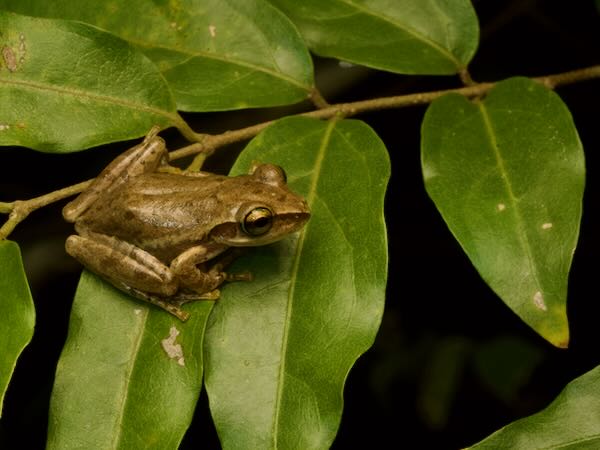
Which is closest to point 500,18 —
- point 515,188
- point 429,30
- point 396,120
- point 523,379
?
point 396,120

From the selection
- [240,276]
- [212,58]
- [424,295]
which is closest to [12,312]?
[240,276]

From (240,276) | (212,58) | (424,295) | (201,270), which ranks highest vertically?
(212,58)

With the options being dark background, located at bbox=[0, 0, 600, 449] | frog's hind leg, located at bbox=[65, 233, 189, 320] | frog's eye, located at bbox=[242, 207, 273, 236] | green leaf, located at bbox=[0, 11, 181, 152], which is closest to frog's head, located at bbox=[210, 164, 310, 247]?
frog's eye, located at bbox=[242, 207, 273, 236]

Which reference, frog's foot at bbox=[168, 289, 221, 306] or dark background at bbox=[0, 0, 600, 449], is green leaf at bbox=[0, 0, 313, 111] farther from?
dark background at bbox=[0, 0, 600, 449]

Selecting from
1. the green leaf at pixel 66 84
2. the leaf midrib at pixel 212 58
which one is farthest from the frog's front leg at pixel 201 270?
the leaf midrib at pixel 212 58

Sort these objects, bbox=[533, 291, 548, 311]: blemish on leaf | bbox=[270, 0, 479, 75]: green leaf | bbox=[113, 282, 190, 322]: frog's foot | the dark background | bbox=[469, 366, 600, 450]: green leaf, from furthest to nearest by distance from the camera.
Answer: the dark background → bbox=[270, 0, 479, 75]: green leaf → bbox=[113, 282, 190, 322]: frog's foot → bbox=[533, 291, 548, 311]: blemish on leaf → bbox=[469, 366, 600, 450]: green leaf

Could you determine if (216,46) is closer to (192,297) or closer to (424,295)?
(192,297)

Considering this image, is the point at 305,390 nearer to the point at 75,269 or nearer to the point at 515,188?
the point at 515,188
